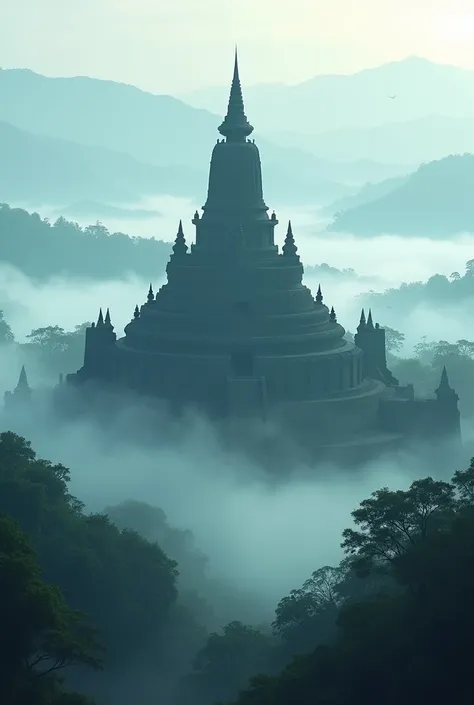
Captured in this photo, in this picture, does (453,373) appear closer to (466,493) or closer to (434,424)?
(434,424)

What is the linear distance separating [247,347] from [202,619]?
21197 millimetres

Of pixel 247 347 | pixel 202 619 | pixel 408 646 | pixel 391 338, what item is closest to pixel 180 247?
pixel 247 347

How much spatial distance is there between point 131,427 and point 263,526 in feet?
40.1

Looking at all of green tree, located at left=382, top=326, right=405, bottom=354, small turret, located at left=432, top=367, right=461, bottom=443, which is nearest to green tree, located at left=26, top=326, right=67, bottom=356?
green tree, located at left=382, top=326, right=405, bottom=354

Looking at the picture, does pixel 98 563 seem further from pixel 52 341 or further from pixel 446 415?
pixel 52 341

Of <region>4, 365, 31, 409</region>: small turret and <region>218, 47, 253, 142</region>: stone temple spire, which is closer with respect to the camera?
<region>218, 47, 253, 142</region>: stone temple spire

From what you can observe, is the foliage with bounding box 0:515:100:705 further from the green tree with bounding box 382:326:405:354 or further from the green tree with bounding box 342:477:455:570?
the green tree with bounding box 382:326:405:354

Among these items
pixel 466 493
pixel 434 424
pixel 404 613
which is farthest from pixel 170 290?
pixel 404 613

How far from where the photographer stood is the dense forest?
1742 inches

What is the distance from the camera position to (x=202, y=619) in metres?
67.8

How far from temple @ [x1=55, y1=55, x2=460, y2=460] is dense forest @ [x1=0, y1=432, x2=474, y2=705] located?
1192cm

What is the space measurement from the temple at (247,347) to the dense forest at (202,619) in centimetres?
1192

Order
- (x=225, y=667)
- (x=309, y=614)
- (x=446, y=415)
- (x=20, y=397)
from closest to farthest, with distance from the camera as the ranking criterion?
1. (x=225, y=667)
2. (x=309, y=614)
3. (x=446, y=415)
4. (x=20, y=397)

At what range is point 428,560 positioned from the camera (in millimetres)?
46875
